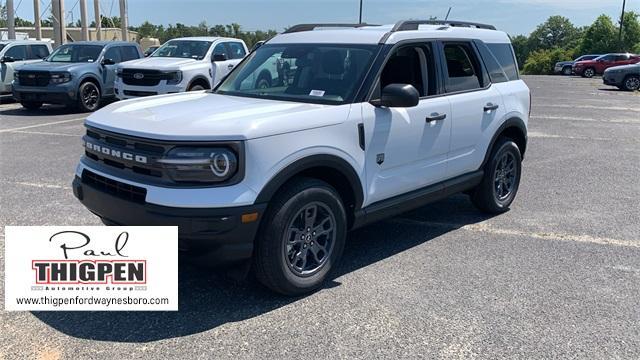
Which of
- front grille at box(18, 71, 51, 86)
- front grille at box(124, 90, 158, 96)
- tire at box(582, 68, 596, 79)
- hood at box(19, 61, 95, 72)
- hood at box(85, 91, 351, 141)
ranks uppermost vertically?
hood at box(85, 91, 351, 141)

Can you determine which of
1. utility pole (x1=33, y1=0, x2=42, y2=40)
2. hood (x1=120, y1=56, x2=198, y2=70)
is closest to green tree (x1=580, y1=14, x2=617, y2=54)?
utility pole (x1=33, y1=0, x2=42, y2=40)

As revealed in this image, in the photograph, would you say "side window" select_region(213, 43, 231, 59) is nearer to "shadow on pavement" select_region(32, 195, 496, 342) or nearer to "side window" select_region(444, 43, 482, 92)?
"side window" select_region(444, 43, 482, 92)

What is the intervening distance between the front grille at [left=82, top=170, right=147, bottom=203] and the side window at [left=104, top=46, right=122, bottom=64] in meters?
13.0

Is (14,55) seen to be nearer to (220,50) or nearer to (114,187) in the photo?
(220,50)

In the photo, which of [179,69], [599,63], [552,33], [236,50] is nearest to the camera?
[179,69]

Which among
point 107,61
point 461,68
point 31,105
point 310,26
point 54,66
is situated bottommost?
point 31,105

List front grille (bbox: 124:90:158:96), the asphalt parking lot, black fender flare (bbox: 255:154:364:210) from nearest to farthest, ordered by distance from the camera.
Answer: the asphalt parking lot, black fender flare (bbox: 255:154:364:210), front grille (bbox: 124:90:158:96)

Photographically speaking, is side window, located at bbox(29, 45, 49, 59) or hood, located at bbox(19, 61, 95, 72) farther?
side window, located at bbox(29, 45, 49, 59)

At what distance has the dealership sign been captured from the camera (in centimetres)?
372

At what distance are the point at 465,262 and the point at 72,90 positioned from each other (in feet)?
40.8

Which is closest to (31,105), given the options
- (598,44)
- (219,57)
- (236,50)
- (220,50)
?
(220,50)

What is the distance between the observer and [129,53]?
55.1 feet

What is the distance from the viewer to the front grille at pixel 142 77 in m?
13.9

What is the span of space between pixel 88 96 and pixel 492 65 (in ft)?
39.4
